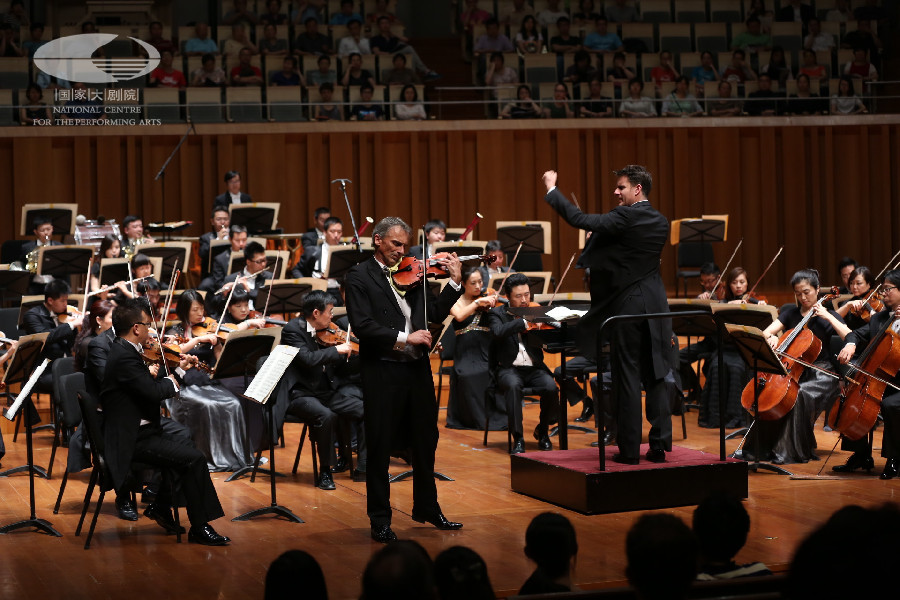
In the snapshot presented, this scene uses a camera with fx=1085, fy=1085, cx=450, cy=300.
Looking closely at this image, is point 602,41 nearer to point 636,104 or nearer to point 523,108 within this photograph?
point 636,104

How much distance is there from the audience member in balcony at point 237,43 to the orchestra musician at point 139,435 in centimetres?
829

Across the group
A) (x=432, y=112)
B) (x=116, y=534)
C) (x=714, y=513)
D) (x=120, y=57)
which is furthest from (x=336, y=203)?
(x=714, y=513)

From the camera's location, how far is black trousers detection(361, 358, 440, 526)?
488 cm

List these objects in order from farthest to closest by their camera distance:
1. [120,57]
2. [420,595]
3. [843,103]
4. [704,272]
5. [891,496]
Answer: [843,103] → [120,57] → [704,272] → [891,496] → [420,595]

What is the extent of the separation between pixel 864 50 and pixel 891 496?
905cm

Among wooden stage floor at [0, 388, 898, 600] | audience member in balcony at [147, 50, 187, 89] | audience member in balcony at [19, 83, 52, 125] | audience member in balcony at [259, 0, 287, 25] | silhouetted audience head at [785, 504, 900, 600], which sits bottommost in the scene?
wooden stage floor at [0, 388, 898, 600]

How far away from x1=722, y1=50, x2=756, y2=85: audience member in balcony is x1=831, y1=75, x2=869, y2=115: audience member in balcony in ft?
3.31

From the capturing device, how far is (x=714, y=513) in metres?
2.87

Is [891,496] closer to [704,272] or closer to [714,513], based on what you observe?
[714,513]

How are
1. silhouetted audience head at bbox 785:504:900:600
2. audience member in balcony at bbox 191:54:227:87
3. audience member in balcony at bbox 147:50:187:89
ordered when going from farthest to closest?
audience member in balcony at bbox 191:54:227:87 → audience member in balcony at bbox 147:50:187:89 → silhouetted audience head at bbox 785:504:900:600

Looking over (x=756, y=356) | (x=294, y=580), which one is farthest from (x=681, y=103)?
(x=294, y=580)

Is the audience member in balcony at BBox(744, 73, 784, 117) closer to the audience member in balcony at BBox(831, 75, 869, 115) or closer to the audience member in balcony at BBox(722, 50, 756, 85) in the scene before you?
the audience member in balcony at BBox(722, 50, 756, 85)

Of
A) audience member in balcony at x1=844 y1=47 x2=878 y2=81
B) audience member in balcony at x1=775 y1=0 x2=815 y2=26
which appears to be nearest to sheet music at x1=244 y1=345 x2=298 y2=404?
audience member in balcony at x1=844 y1=47 x2=878 y2=81

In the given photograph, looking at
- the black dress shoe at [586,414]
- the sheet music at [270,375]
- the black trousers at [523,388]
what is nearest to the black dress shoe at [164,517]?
the sheet music at [270,375]
